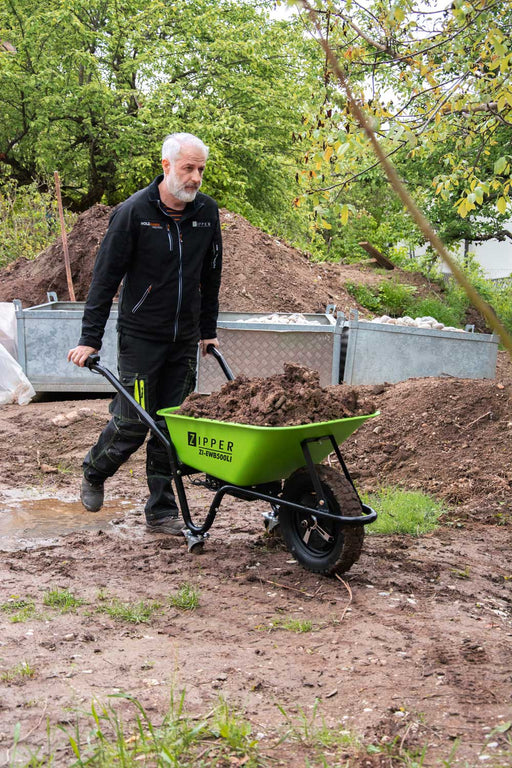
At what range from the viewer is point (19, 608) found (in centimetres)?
319

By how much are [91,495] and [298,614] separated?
184 cm

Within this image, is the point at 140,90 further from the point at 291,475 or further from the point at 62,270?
the point at 291,475

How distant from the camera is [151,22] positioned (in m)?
20.5

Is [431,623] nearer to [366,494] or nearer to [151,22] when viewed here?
[366,494]

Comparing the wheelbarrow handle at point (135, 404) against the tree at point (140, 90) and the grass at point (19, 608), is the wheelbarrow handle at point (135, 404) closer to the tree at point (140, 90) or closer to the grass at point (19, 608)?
the grass at point (19, 608)

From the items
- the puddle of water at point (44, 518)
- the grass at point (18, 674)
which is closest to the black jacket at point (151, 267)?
the puddle of water at point (44, 518)

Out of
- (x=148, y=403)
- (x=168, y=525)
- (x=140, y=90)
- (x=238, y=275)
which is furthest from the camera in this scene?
(x=140, y=90)

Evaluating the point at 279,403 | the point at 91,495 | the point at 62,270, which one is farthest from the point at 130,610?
the point at 62,270

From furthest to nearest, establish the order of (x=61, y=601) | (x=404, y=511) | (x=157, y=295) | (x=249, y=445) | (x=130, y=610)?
(x=404, y=511)
(x=157, y=295)
(x=249, y=445)
(x=61, y=601)
(x=130, y=610)

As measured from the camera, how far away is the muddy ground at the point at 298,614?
7.37 ft

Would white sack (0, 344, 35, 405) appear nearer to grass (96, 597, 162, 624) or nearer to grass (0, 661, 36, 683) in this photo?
grass (96, 597, 162, 624)

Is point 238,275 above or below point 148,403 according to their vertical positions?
above

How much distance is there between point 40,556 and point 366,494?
2136mm

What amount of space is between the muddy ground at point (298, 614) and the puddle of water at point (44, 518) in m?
0.02
